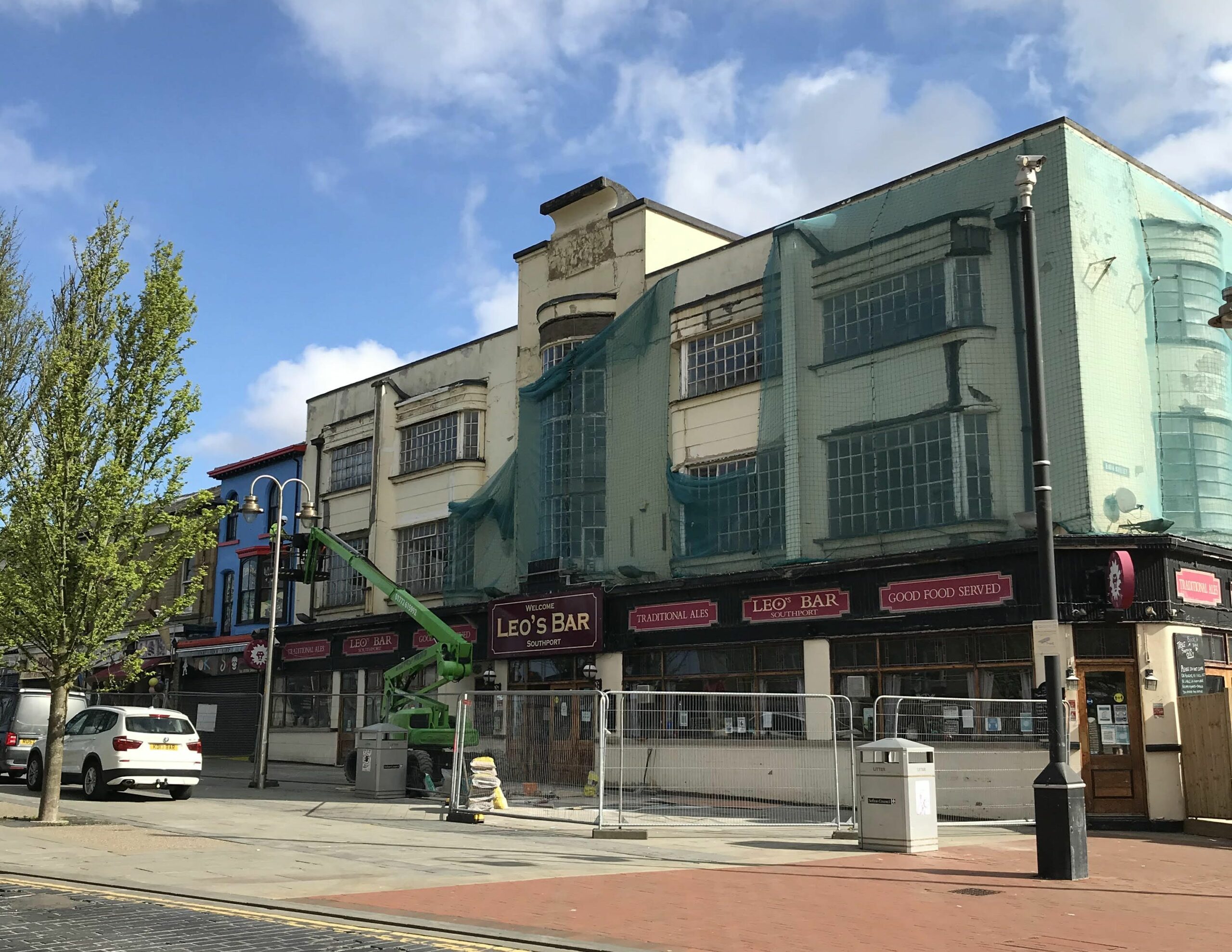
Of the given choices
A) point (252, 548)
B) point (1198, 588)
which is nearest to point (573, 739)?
point (1198, 588)

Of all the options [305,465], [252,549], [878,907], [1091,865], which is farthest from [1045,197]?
[252,549]

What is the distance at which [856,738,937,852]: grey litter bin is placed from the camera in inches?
566

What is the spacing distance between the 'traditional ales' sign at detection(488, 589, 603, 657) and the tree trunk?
11.6m

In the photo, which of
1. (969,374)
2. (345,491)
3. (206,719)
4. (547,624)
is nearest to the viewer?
(969,374)

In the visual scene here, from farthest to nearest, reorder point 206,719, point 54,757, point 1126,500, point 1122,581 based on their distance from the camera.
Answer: point 206,719
point 1126,500
point 1122,581
point 54,757

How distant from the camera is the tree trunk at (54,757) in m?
16.1

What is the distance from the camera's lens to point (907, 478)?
21422mm

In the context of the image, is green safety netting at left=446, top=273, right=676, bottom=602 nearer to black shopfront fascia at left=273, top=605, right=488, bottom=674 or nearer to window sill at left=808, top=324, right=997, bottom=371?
black shopfront fascia at left=273, top=605, right=488, bottom=674

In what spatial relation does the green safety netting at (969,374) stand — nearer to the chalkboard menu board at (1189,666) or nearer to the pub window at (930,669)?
the pub window at (930,669)

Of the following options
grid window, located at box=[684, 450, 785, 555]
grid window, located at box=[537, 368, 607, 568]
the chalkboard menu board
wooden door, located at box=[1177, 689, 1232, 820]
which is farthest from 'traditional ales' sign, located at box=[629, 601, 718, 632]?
wooden door, located at box=[1177, 689, 1232, 820]

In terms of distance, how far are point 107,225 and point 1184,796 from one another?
18215 mm

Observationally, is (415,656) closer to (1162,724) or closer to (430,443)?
(430,443)

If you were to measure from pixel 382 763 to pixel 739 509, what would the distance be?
863 centimetres

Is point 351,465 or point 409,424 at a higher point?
point 409,424
